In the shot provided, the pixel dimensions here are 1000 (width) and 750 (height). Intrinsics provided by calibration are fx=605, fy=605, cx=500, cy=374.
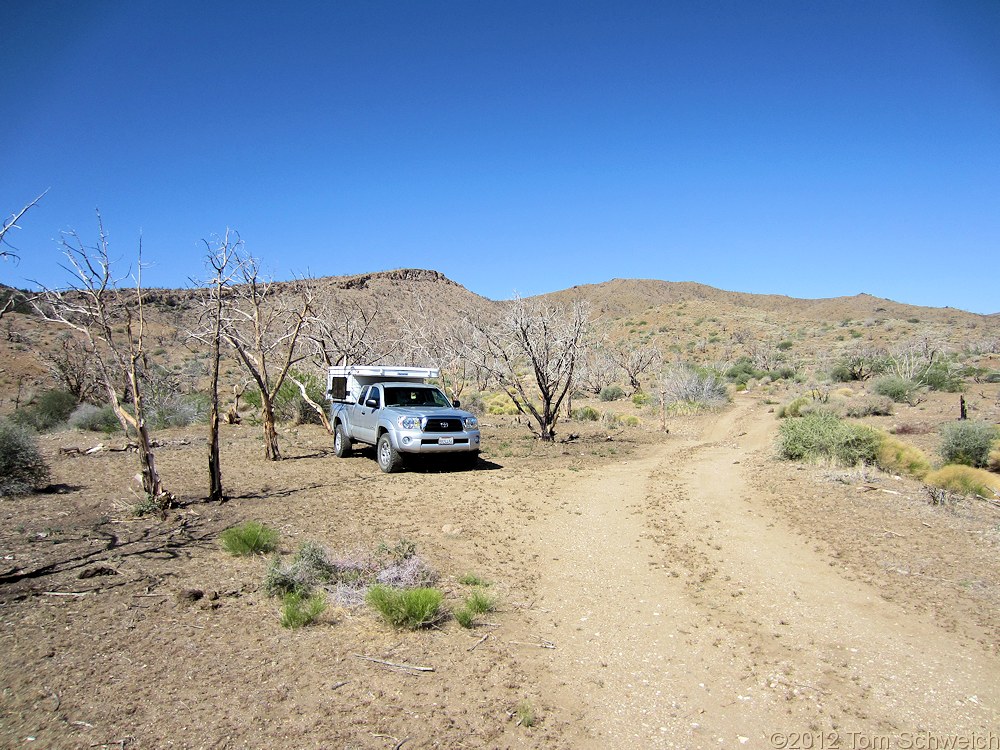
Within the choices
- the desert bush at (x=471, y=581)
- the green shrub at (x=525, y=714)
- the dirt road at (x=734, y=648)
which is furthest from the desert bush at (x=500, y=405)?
the green shrub at (x=525, y=714)

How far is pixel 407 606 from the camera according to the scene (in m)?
5.30

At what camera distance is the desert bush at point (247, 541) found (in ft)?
22.9

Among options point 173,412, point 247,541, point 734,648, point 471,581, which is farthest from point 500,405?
point 734,648

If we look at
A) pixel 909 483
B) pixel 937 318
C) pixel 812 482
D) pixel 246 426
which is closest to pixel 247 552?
pixel 812 482

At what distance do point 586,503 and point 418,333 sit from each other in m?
14.7

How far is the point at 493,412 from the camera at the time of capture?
2833 cm

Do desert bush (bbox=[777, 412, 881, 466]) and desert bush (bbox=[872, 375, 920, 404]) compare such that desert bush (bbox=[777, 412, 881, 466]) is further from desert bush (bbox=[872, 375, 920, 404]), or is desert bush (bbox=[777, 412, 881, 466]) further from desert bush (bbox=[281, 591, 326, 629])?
desert bush (bbox=[872, 375, 920, 404])

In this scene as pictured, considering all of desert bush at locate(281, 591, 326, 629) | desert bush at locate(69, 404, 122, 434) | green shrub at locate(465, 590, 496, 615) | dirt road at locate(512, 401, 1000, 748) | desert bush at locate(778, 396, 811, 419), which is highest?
desert bush at locate(69, 404, 122, 434)

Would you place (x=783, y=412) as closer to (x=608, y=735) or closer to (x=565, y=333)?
(x=565, y=333)

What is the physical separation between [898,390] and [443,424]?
20.3 metres

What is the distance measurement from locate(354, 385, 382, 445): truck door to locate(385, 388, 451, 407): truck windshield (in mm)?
274

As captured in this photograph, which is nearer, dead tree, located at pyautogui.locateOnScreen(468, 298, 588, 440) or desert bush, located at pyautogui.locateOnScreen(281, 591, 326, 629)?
desert bush, located at pyautogui.locateOnScreen(281, 591, 326, 629)

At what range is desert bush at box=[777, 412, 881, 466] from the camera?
12500 mm

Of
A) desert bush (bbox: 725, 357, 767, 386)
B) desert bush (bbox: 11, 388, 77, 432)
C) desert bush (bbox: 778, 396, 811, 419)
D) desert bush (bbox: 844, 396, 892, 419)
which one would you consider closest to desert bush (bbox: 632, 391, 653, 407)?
desert bush (bbox: 778, 396, 811, 419)
